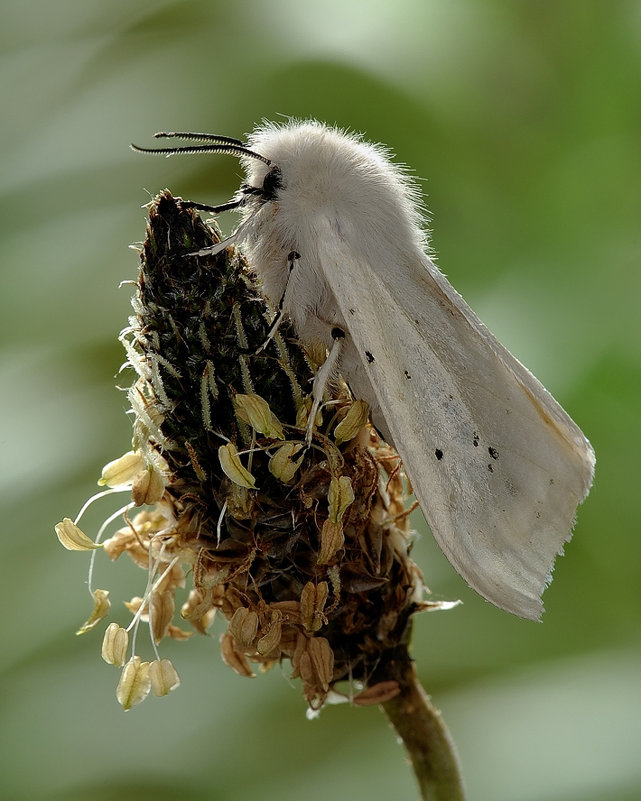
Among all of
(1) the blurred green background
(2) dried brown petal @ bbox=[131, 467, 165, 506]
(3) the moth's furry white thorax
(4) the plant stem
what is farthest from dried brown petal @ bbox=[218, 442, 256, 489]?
(1) the blurred green background

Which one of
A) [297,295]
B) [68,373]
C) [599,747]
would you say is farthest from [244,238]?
[599,747]

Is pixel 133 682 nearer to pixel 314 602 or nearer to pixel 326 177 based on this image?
pixel 314 602

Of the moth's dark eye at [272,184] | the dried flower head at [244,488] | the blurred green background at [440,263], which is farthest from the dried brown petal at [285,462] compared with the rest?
the blurred green background at [440,263]

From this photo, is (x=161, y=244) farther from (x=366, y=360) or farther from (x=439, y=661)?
(x=439, y=661)

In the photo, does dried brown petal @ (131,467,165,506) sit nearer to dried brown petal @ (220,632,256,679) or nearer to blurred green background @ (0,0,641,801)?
dried brown petal @ (220,632,256,679)

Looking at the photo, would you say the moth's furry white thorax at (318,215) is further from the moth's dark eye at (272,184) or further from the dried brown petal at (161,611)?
the dried brown petal at (161,611)
